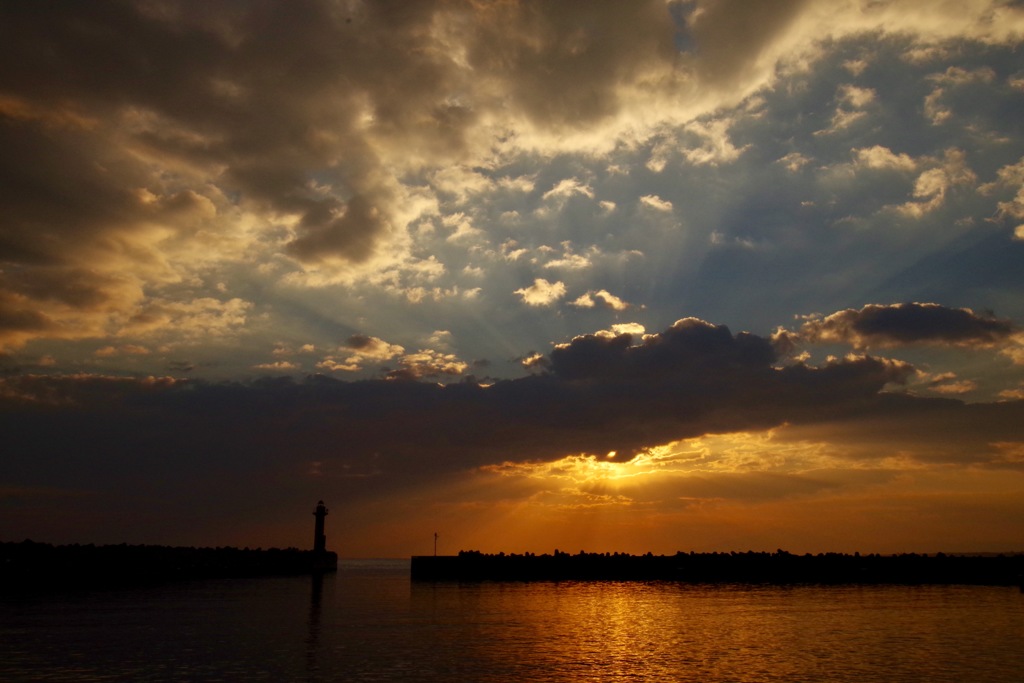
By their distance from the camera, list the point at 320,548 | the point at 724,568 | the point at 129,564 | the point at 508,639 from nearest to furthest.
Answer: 1. the point at 508,639
2. the point at 129,564
3. the point at 724,568
4. the point at 320,548

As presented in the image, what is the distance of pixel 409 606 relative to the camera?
65.9 m

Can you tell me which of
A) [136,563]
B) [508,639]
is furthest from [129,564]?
[508,639]

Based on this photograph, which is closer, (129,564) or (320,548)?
(129,564)

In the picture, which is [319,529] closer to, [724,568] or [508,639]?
[724,568]

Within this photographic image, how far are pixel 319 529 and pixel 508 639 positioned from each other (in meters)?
96.9

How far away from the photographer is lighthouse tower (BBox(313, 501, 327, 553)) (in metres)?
129

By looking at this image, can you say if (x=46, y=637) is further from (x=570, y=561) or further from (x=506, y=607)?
(x=570, y=561)

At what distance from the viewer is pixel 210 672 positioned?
31.0 metres

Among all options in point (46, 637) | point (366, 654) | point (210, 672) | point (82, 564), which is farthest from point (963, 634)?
point (82, 564)

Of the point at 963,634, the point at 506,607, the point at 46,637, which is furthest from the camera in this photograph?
the point at 506,607

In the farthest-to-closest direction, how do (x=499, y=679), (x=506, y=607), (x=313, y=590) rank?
(x=313, y=590) → (x=506, y=607) → (x=499, y=679)

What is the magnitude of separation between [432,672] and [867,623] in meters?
32.3

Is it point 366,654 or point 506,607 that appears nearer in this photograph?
point 366,654

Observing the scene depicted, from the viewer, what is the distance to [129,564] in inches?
4176
